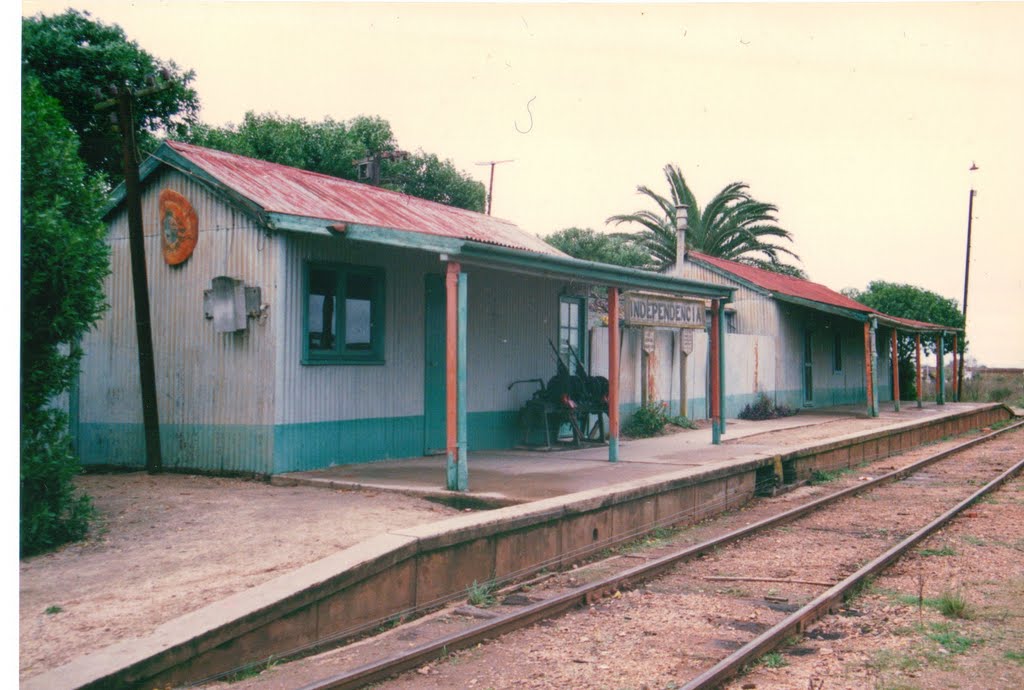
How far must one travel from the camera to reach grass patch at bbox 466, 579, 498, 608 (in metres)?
6.63

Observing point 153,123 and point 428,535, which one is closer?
point 428,535

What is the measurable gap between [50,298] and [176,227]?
4389mm

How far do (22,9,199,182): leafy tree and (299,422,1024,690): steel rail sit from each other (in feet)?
43.0

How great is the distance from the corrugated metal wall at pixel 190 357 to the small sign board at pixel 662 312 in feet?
18.7

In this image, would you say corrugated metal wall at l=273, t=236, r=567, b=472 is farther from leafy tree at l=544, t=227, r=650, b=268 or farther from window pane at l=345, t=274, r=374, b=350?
leafy tree at l=544, t=227, r=650, b=268

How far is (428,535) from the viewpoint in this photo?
641 cm

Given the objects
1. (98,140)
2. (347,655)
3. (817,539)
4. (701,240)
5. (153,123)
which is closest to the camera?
(347,655)

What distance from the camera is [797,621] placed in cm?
597

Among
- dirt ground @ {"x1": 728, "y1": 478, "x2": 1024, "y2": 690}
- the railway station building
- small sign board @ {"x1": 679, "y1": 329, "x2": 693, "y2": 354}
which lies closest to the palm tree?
the railway station building

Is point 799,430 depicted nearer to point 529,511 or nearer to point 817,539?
point 817,539

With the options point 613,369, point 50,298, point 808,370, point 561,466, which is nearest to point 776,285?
point 808,370

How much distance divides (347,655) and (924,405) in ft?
89.1

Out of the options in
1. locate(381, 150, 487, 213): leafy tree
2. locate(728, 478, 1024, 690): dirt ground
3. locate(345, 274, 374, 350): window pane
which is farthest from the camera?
locate(381, 150, 487, 213): leafy tree
